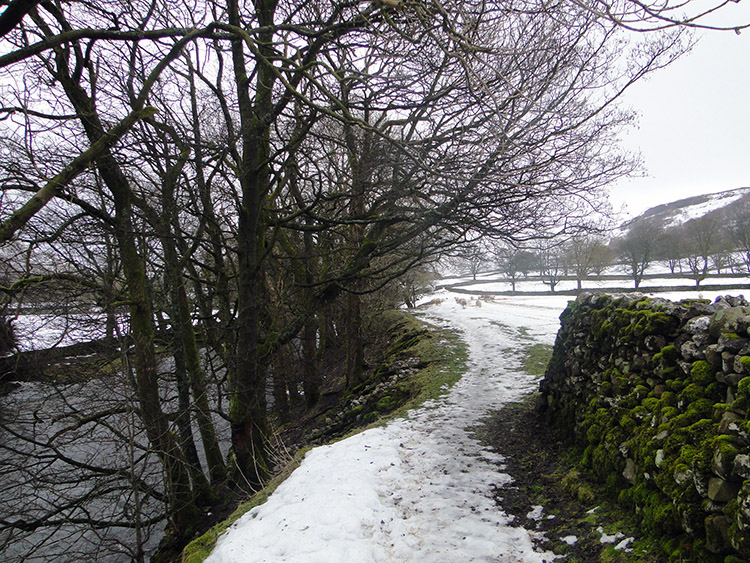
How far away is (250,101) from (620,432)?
21.7 feet

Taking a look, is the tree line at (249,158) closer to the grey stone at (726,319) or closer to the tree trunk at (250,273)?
the tree trunk at (250,273)

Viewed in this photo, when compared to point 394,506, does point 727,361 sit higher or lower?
higher

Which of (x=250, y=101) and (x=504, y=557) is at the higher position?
(x=250, y=101)

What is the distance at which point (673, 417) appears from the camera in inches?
113

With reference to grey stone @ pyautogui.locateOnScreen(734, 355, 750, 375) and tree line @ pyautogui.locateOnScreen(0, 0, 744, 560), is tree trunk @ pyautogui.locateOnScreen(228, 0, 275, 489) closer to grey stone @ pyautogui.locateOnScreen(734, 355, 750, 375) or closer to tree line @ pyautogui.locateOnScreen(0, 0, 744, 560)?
tree line @ pyautogui.locateOnScreen(0, 0, 744, 560)

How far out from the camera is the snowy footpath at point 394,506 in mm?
2994

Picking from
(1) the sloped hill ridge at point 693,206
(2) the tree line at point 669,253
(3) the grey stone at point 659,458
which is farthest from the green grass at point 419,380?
(1) the sloped hill ridge at point 693,206

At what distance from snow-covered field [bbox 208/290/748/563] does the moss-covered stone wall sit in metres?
0.94

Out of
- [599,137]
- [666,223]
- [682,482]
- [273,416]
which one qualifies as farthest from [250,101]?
[666,223]

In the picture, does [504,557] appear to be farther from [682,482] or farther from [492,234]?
[492,234]

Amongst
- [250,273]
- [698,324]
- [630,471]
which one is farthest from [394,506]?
[250,273]

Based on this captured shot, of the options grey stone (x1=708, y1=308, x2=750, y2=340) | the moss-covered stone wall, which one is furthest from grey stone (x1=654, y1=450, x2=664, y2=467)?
grey stone (x1=708, y1=308, x2=750, y2=340)

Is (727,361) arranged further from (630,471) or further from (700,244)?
(700,244)

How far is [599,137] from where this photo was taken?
20.0 feet
